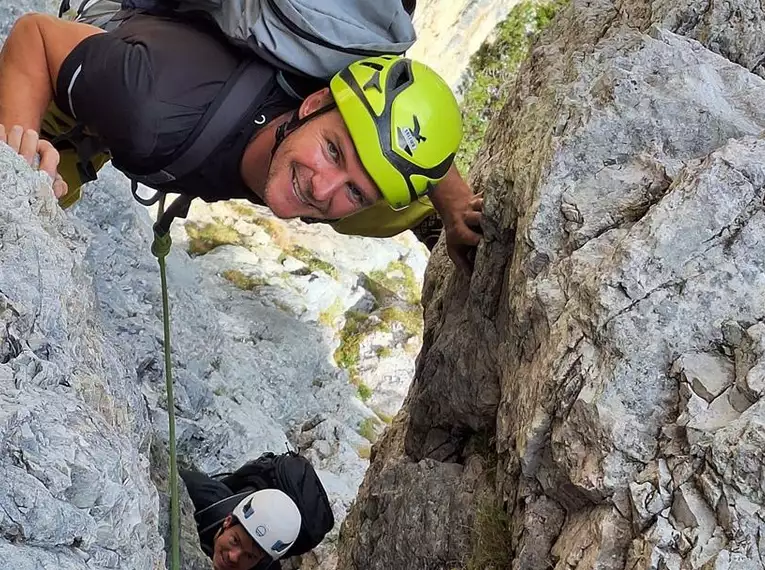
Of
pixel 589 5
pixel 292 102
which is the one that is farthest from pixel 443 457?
pixel 589 5

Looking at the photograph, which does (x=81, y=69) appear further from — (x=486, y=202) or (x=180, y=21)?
(x=486, y=202)

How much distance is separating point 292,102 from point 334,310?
521 inches

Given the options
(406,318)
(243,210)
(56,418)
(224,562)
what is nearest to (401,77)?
(56,418)

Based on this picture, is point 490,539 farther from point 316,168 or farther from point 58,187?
point 58,187

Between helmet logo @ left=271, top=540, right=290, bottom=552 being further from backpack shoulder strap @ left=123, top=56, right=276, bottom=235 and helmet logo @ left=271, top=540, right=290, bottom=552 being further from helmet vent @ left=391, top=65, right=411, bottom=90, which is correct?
helmet vent @ left=391, top=65, right=411, bottom=90

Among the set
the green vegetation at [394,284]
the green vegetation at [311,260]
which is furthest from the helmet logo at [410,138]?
the green vegetation at [394,284]

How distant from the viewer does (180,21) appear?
4871 mm

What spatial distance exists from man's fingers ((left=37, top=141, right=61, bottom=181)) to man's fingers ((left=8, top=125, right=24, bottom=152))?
88mm

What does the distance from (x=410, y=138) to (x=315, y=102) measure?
64cm

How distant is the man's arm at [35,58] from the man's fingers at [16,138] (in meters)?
0.76

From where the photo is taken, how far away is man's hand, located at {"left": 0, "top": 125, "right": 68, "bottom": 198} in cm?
354

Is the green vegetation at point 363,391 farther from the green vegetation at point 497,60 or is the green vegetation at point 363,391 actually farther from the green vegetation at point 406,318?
the green vegetation at point 497,60

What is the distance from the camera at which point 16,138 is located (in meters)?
3.59

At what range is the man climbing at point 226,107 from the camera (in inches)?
175
